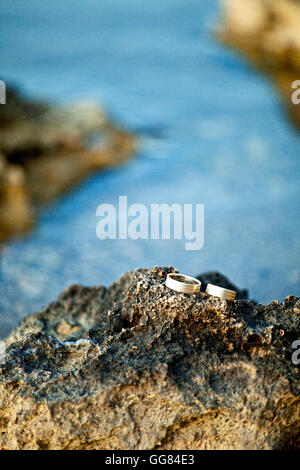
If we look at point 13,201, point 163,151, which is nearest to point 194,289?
point 13,201

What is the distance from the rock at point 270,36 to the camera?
27.7 ft

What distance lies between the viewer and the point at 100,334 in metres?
1.96

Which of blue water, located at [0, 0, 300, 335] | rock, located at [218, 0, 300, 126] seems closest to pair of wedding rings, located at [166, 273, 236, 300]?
blue water, located at [0, 0, 300, 335]

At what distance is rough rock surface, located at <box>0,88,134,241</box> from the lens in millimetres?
4887

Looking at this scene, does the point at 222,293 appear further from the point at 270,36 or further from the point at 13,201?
the point at 270,36

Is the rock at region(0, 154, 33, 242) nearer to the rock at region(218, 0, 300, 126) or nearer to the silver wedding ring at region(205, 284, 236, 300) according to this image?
the silver wedding ring at region(205, 284, 236, 300)

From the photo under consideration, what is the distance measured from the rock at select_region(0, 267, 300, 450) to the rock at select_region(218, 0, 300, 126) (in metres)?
5.32

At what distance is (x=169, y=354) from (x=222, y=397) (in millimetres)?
202

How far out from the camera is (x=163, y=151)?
21.5 feet

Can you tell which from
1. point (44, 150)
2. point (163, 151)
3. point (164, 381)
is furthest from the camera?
point (163, 151)

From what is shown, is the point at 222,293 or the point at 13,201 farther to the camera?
the point at 13,201

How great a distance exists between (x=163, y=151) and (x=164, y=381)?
5044 mm

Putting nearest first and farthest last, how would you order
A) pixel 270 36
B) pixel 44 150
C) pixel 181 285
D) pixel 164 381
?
pixel 164 381 → pixel 181 285 → pixel 44 150 → pixel 270 36

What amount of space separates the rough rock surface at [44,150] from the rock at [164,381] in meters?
2.87
